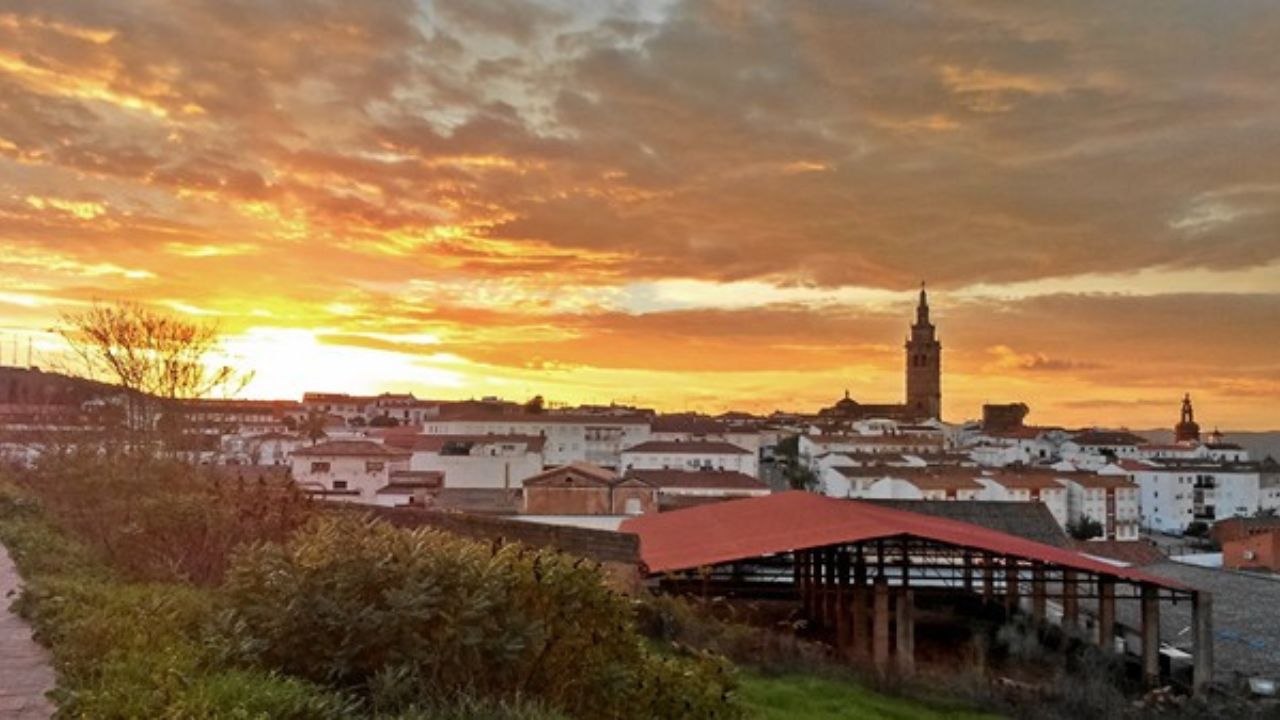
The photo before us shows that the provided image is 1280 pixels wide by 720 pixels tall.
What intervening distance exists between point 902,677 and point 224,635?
960cm

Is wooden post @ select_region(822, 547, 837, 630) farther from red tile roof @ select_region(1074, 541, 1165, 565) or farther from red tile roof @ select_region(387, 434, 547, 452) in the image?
red tile roof @ select_region(387, 434, 547, 452)

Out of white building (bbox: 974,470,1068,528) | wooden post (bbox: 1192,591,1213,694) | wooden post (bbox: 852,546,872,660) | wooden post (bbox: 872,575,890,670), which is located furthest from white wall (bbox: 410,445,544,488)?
wooden post (bbox: 1192,591,1213,694)

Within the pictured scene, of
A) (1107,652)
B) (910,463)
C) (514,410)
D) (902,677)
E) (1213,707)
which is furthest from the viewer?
(514,410)

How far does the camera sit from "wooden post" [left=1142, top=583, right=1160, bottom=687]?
55.6 feet

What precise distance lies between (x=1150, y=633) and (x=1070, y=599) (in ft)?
7.07

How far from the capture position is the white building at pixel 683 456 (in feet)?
207

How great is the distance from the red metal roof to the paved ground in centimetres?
895

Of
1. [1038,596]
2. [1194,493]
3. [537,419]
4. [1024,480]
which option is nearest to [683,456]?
[537,419]

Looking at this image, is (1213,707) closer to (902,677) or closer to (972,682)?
(972,682)

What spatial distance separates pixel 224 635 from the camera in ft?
20.0

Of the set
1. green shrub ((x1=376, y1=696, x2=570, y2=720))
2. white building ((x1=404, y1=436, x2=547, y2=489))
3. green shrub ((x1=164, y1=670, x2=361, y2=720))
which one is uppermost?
green shrub ((x1=164, y1=670, x2=361, y2=720))

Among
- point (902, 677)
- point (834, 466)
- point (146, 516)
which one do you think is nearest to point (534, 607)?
point (146, 516)

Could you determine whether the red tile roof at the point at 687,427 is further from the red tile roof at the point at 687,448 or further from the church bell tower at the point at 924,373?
the church bell tower at the point at 924,373

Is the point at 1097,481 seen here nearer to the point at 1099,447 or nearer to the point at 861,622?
the point at 1099,447
